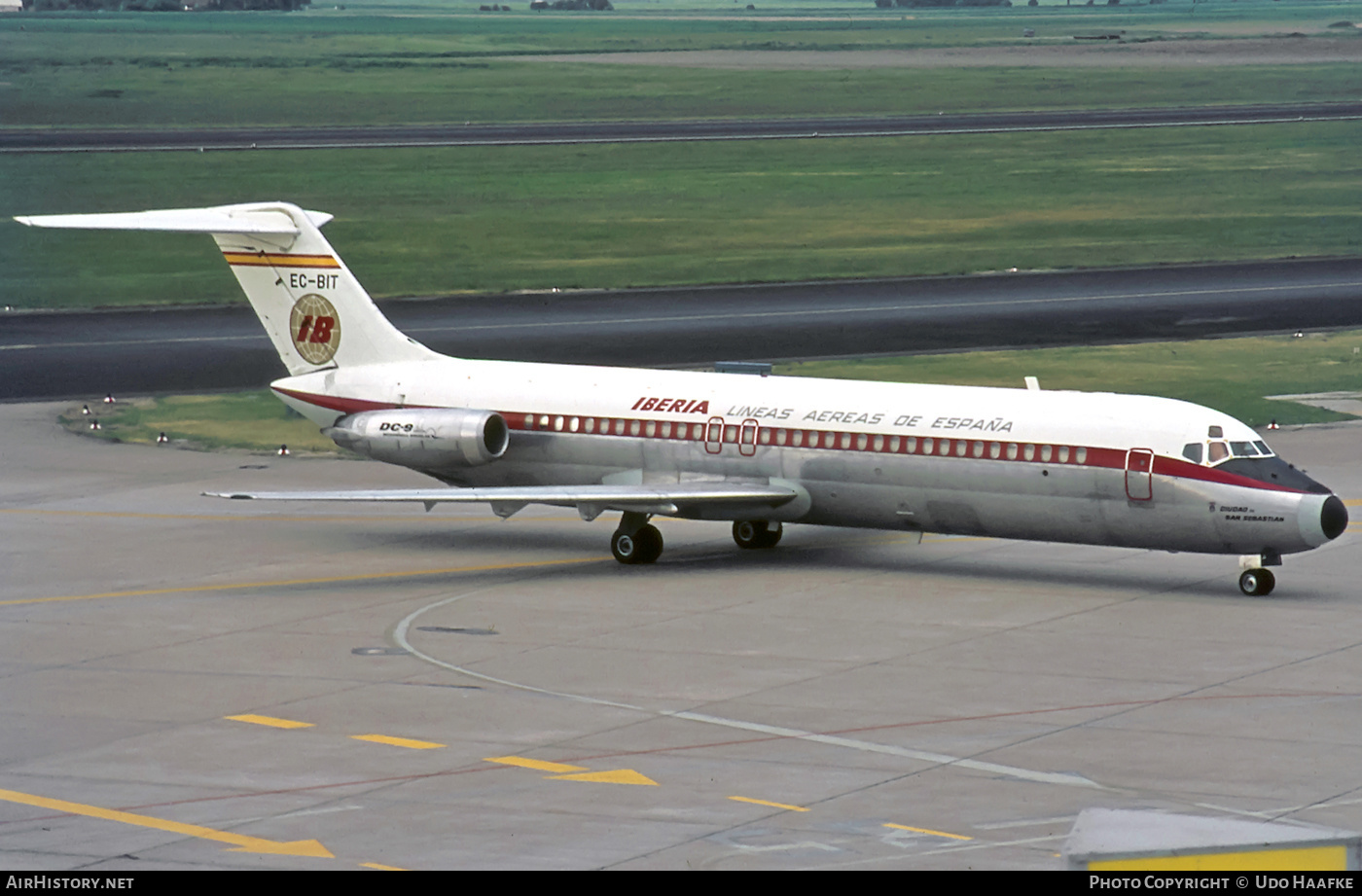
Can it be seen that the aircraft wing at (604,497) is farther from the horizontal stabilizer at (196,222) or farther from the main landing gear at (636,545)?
the horizontal stabilizer at (196,222)

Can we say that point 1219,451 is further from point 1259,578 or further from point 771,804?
point 771,804

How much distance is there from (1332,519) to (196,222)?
71.1 feet

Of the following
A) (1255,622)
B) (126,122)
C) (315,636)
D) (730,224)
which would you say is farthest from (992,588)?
(126,122)

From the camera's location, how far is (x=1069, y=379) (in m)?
54.6

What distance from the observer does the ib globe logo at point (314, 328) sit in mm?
40844

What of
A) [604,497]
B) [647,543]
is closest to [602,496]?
[604,497]

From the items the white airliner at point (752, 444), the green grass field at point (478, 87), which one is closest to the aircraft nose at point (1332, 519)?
the white airliner at point (752, 444)

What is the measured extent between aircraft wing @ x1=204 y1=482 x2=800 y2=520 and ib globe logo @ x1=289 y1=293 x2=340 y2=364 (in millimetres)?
5772

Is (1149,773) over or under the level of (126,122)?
under

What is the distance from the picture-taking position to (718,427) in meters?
36.5

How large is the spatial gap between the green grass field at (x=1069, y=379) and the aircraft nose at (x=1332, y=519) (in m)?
18.0

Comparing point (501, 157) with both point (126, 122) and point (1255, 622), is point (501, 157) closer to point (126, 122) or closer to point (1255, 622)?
point (126, 122)

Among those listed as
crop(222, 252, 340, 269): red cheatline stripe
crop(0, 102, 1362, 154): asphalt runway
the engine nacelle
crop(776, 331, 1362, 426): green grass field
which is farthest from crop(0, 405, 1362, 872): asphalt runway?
crop(0, 102, 1362, 154): asphalt runway

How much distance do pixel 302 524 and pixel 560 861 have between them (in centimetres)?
2286
